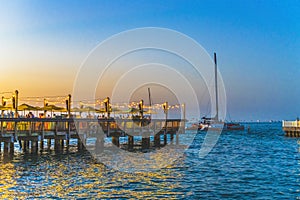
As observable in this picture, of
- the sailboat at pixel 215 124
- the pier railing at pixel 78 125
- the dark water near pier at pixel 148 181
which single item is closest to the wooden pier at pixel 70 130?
the pier railing at pixel 78 125

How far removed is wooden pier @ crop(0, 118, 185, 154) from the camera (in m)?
29.1

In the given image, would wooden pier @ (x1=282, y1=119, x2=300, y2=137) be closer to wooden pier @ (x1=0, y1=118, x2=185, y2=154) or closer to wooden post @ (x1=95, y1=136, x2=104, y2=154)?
wooden pier @ (x1=0, y1=118, x2=185, y2=154)

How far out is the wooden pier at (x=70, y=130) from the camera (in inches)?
1147

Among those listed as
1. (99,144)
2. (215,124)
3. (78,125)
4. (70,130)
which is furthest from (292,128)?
(70,130)

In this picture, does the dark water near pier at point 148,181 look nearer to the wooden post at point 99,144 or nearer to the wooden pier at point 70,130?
the wooden pier at point 70,130

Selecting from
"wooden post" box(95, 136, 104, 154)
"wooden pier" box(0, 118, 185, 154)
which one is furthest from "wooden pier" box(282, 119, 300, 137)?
"wooden post" box(95, 136, 104, 154)

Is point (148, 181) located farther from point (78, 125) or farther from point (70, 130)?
point (78, 125)

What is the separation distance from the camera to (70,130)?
3431 centimetres

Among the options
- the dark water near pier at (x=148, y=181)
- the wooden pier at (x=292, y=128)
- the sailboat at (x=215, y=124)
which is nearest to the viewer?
the dark water near pier at (x=148, y=181)

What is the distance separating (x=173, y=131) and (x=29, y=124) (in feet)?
70.5

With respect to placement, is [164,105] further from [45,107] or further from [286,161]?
[286,161]

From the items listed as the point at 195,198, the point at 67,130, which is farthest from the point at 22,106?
the point at 195,198

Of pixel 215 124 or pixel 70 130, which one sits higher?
pixel 70 130

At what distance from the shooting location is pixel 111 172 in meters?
23.6
